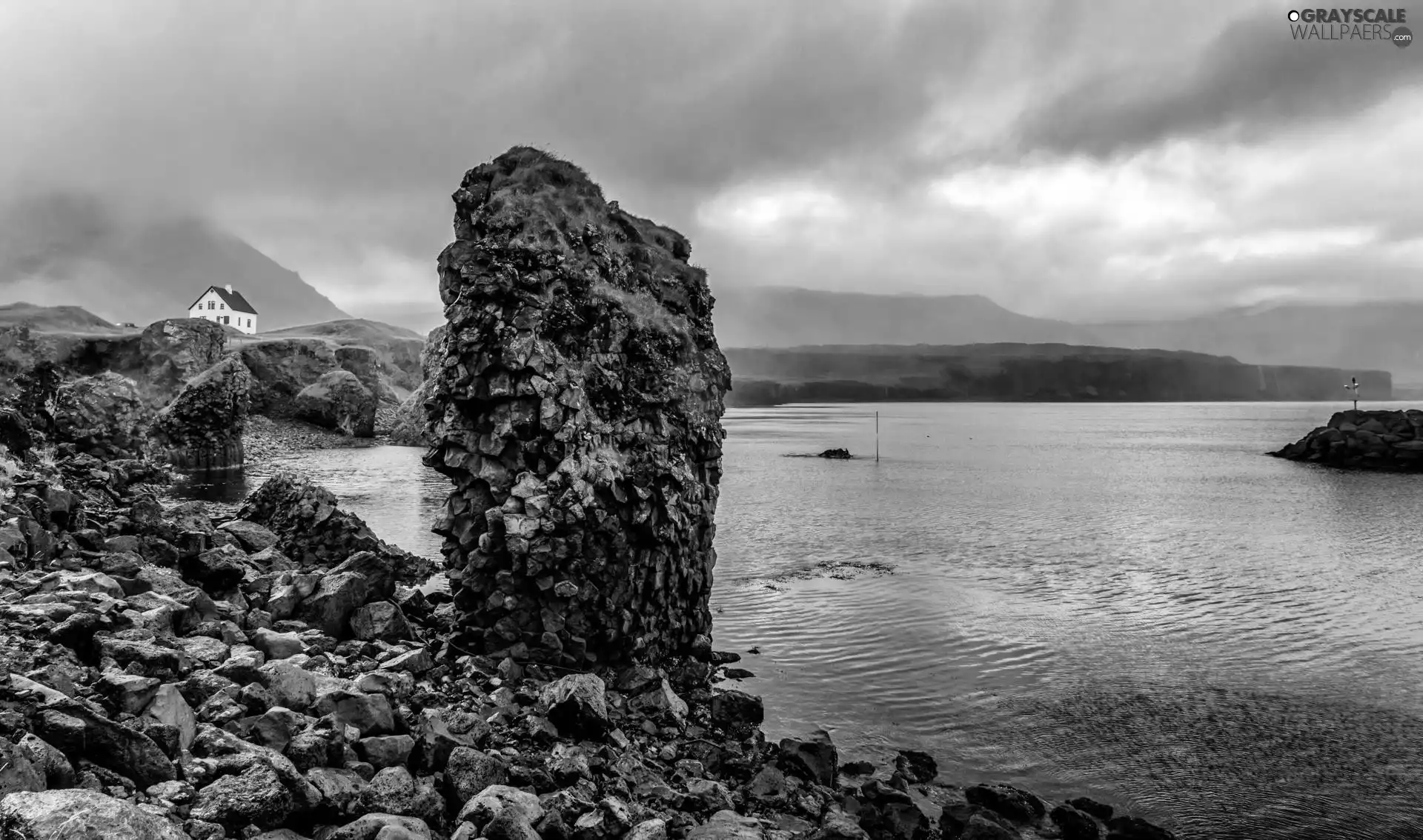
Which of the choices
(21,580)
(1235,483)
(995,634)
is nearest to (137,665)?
(21,580)

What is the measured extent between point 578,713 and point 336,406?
9429 cm

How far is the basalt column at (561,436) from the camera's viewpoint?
61.4 ft

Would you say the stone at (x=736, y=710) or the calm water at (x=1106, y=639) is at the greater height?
the stone at (x=736, y=710)

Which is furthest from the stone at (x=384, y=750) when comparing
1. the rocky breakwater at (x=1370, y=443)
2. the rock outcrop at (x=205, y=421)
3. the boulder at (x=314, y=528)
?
the rocky breakwater at (x=1370, y=443)

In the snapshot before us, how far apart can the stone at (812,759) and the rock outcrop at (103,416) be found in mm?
46090

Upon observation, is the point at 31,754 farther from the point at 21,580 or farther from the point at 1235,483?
the point at 1235,483

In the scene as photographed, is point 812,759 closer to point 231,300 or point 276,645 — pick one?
point 276,645

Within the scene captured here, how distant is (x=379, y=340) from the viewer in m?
174

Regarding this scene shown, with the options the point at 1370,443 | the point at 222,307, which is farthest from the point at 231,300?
the point at 1370,443

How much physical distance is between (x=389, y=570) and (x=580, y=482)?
6.46 meters

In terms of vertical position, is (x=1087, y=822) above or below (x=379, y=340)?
below

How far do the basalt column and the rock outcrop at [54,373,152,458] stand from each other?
3728 cm

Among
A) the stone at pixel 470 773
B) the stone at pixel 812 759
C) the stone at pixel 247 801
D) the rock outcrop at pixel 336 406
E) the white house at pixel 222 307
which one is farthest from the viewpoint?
the white house at pixel 222 307

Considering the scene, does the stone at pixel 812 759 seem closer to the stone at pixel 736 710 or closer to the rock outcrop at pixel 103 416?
the stone at pixel 736 710
